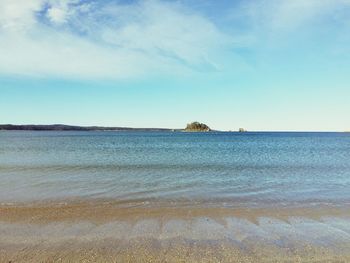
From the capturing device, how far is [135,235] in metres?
8.27

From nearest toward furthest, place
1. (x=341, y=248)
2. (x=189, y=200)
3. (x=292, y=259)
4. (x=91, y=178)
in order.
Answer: (x=292, y=259) < (x=341, y=248) < (x=189, y=200) < (x=91, y=178)

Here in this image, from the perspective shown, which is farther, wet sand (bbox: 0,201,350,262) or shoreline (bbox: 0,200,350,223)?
shoreline (bbox: 0,200,350,223)

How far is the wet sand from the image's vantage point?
6.85 metres

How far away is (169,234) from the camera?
8.37 m

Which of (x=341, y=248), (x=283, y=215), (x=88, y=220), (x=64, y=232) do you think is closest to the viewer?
(x=341, y=248)

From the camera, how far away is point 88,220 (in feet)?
32.3

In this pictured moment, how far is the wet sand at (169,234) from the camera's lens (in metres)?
6.85

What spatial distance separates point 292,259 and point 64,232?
18.2 ft

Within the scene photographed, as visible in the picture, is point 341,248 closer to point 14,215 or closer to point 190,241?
point 190,241

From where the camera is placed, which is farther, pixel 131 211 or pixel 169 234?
pixel 131 211

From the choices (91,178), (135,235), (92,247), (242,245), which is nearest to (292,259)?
(242,245)

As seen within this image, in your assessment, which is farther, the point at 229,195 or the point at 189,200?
the point at 229,195

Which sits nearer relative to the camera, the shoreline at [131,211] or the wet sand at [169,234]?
the wet sand at [169,234]

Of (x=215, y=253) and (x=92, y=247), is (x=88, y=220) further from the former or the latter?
(x=215, y=253)
